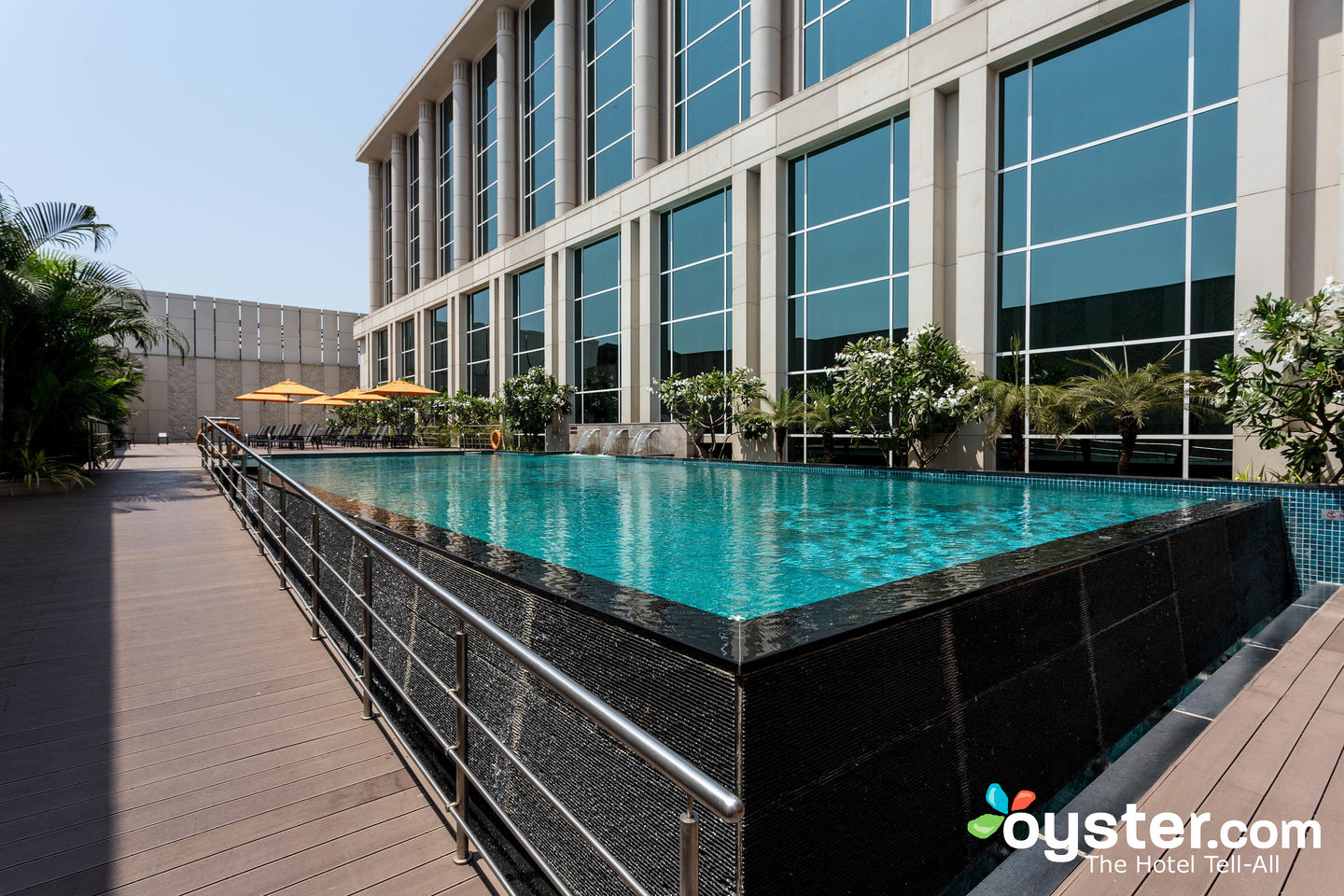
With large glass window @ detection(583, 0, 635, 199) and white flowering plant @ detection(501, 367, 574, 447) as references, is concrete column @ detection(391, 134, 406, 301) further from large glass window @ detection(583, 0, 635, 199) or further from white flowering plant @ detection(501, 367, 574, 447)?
white flowering plant @ detection(501, 367, 574, 447)

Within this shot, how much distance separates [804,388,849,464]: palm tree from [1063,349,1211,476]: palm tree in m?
3.64

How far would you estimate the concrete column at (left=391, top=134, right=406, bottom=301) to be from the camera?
110 ft

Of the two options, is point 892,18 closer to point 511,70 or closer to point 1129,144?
point 1129,144

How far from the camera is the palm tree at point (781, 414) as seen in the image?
13594 mm

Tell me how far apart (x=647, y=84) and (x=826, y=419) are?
A: 11388mm

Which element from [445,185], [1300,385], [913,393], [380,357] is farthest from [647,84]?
[380,357]

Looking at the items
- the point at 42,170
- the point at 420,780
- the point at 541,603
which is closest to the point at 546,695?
the point at 541,603

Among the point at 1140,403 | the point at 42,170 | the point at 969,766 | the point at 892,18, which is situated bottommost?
the point at 969,766

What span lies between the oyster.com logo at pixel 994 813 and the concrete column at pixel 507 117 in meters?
25.1

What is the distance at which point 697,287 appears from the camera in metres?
17.3

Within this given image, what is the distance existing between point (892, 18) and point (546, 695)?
1474cm

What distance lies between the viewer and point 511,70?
24.4m

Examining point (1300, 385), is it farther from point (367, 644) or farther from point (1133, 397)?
point (367, 644)

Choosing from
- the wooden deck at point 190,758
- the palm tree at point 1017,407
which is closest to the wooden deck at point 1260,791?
the wooden deck at point 190,758
